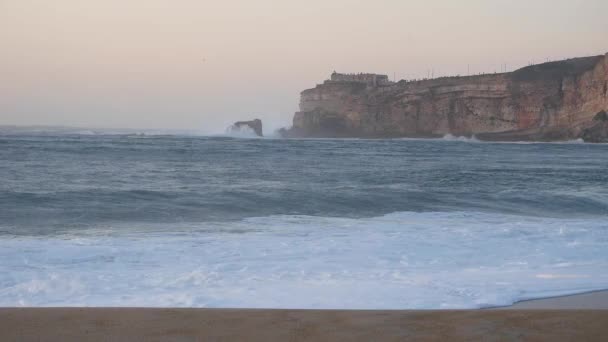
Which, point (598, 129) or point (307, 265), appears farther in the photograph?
point (598, 129)

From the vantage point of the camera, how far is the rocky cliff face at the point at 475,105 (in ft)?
201

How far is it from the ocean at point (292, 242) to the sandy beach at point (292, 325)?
765 mm

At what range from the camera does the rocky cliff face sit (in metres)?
61.2

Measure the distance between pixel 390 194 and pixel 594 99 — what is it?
5036 centimetres

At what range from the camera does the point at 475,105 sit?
69.1 metres

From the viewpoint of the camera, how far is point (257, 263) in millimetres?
7234

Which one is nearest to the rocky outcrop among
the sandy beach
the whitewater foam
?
the whitewater foam

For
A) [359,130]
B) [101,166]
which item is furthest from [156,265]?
[359,130]

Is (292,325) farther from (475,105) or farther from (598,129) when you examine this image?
(475,105)

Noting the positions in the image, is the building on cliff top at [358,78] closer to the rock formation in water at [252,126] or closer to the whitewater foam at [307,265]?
the rock formation in water at [252,126]

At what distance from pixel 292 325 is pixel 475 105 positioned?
67991 mm

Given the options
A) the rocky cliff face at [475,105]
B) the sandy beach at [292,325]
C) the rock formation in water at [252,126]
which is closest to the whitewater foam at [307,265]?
the sandy beach at [292,325]

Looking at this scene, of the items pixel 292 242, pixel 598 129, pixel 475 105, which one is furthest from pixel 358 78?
pixel 292 242

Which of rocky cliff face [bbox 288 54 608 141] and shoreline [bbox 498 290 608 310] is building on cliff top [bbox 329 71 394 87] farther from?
shoreline [bbox 498 290 608 310]
